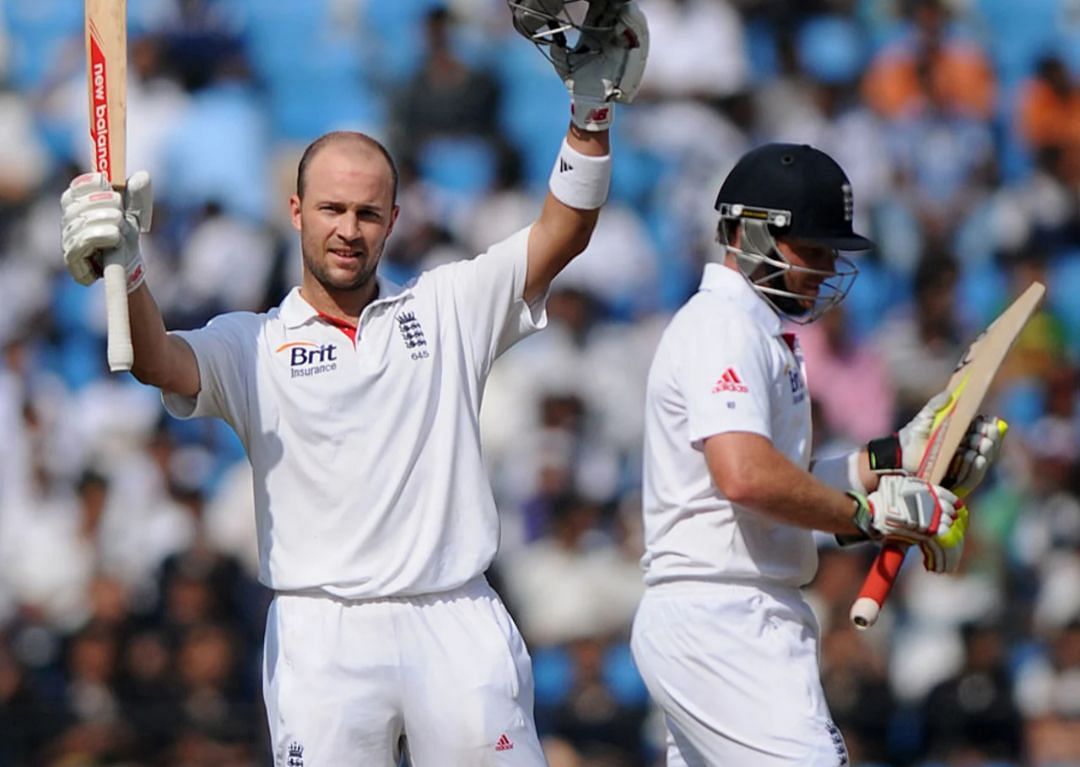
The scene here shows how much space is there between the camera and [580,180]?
4.22m

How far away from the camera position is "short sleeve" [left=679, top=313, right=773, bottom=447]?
437cm

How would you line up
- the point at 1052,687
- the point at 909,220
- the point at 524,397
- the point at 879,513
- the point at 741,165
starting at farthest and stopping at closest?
the point at 909,220
the point at 524,397
the point at 1052,687
the point at 741,165
the point at 879,513

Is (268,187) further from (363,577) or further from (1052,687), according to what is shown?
(363,577)

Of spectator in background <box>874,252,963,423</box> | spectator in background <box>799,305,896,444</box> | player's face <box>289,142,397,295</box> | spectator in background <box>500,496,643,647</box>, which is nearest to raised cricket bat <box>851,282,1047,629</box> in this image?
player's face <box>289,142,397,295</box>

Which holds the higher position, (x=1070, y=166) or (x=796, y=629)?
(x=1070, y=166)

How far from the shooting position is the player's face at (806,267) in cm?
465

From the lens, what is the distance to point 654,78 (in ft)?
32.7

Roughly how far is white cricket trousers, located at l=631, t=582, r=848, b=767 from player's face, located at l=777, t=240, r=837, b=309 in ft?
2.43

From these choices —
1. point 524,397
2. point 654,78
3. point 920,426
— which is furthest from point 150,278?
point 920,426

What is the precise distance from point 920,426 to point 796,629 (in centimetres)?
72

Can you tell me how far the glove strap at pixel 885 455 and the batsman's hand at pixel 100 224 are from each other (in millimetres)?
1993

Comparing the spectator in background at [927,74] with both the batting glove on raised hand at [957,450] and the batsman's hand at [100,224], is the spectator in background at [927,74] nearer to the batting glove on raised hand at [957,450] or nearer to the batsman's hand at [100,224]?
the batting glove on raised hand at [957,450]

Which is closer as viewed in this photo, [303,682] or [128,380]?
[303,682]

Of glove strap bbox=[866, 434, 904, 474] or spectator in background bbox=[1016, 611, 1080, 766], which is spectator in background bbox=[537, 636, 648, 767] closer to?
spectator in background bbox=[1016, 611, 1080, 766]
